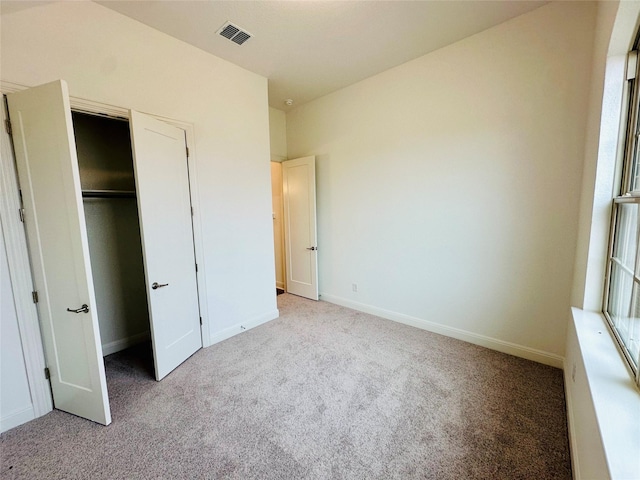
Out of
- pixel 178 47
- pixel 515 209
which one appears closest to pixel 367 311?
pixel 515 209

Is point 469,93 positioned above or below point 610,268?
above

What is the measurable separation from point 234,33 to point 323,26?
0.81 metres

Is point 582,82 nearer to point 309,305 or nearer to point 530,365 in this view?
point 530,365

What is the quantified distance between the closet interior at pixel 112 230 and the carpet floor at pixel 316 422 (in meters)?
0.41

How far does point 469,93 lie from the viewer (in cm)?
264

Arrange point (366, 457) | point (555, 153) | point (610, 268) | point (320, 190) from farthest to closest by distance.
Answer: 1. point (320, 190)
2. point (555, 153)
3. point (610, 268)
4. point (366, 457)

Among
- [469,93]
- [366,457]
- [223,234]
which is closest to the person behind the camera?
[366,457]

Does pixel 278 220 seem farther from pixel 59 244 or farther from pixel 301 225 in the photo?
pixel 59 244

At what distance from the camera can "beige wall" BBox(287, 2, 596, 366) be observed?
7.27 ft

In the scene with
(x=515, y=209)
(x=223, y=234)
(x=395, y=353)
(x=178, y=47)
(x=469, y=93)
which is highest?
(x=178, y=47)

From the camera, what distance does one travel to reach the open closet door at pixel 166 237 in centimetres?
214

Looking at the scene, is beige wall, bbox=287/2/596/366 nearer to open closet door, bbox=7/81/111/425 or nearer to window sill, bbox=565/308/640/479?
window sill, bbox=565/308/640/479

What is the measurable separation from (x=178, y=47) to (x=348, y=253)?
9.88 ft

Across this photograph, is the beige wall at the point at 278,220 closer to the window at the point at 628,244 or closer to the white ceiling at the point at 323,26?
the white ceiling at the point at 323,26
